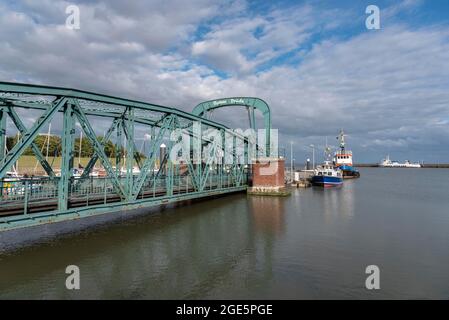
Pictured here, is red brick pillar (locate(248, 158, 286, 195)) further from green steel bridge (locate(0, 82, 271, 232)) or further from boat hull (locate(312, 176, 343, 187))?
boat hull (locate(312, 176, 343, 187))

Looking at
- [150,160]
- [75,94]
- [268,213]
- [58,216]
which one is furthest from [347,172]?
[58,216]

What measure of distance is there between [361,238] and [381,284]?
266 inches

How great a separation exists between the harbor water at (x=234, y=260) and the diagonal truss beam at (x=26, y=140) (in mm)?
3949

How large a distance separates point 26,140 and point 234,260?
9837mm

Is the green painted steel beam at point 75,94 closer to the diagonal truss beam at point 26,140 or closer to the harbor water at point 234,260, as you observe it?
the diagonal truss beam at point 26,140

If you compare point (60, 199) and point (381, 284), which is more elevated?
point (60, 199)

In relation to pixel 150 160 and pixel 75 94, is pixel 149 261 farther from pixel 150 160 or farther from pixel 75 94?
pixel 75 94

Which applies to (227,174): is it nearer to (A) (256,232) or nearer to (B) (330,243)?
(A) (256,232)

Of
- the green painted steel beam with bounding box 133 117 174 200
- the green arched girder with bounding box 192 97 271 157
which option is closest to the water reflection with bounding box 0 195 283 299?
the green painted steel beam with bounding box 133 117 174 200

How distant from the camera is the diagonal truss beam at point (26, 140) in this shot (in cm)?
1048

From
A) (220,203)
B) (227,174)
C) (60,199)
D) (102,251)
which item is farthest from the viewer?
(227,174)

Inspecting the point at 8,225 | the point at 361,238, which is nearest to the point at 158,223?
the point at 8,225

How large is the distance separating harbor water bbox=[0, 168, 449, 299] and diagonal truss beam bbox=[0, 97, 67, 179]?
395cm

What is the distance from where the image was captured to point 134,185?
17.0 m
